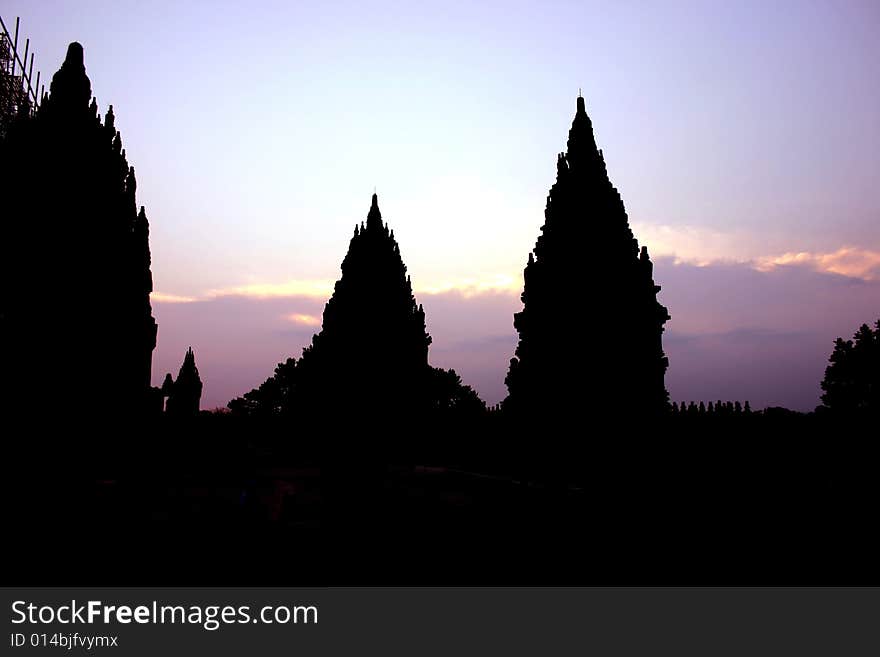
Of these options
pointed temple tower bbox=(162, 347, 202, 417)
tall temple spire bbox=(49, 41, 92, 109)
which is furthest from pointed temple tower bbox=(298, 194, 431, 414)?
pointed temple tower bbox=(162, 347, 202, 417)

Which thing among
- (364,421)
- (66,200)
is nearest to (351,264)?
(364,421)

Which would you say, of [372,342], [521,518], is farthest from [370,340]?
[521,518]

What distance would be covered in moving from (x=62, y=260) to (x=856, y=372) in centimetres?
4871

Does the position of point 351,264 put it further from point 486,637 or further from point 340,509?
point 486,637

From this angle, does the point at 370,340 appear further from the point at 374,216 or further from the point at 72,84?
the point at 72,84

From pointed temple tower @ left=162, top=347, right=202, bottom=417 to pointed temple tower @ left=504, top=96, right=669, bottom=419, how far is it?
36920mm

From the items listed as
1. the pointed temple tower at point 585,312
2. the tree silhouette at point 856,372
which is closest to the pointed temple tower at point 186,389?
the pointed temple tower at point 585,312

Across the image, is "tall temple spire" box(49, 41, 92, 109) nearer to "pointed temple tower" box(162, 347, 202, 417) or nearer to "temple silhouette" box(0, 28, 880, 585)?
"temple silhouette" box(0, 28, 880, 585)

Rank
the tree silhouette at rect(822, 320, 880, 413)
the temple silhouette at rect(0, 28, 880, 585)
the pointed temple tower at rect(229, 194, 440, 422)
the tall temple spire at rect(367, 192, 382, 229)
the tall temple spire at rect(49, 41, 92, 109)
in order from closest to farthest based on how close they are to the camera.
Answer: the temple silhouette at rect(0, 28, 880, 585)
the tall temple spire at rect(49, 41, 92, 109)
the pointed temple tower at rect(229, 194, 440, 422)
the tall temple spire at rect(367, 192, 382, 229)
the tree silhouette at rect(822, 320, 880, 413)

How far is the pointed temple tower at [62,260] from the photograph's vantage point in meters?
13.7

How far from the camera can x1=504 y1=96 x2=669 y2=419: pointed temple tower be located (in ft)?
56.6

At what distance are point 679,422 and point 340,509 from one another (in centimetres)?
1034

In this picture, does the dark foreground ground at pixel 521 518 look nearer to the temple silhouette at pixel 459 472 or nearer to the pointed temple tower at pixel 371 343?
the temple silhouette at pixel 459 472

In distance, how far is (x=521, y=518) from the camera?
15.0 metres
